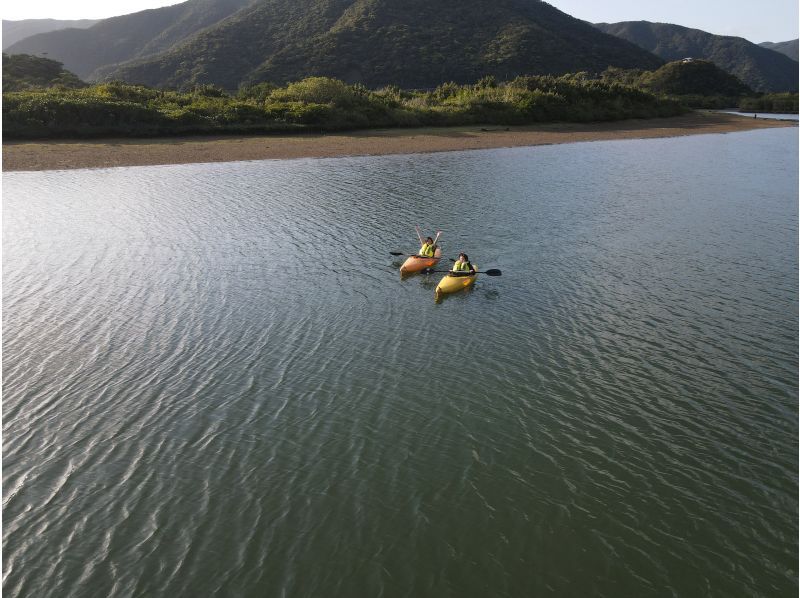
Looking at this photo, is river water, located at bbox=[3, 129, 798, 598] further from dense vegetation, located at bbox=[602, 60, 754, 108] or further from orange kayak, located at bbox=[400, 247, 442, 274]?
dense vegetation, located at bbox=[602, 60, 754, 108]

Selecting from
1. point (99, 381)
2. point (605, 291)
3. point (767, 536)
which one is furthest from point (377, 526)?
point (605, 291)

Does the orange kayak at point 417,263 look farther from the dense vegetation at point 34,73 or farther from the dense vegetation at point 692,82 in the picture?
the dense vegetation at point 692,82

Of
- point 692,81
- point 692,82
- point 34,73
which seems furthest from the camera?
point 692,81

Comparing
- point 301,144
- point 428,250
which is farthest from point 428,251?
point 301,144

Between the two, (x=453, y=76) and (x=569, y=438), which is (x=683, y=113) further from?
(x=569, y=438)

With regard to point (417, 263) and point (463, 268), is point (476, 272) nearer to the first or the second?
point (463, 268)

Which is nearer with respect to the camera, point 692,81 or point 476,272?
point 476,272

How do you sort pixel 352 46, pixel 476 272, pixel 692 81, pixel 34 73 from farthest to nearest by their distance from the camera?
pixel 692 81
pixel 352 46
pixel 34 73
pixel 476 272

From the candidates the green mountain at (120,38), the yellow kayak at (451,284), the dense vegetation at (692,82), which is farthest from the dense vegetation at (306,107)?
the green mountain at (120,38)
